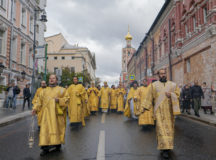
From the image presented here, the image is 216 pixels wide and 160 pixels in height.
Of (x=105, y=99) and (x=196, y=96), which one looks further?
(x=105, y=99)

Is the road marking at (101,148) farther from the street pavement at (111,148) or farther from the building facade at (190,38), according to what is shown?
the building facade at (190,38)

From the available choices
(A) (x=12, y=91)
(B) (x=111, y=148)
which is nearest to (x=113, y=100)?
(A) (x=12, y=91)

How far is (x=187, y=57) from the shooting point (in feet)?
70.7

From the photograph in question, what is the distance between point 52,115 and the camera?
16.3ft

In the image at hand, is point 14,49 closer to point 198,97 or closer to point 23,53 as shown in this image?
point 23,53

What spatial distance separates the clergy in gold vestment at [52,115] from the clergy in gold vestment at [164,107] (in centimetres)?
188

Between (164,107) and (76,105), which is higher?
(164,107)

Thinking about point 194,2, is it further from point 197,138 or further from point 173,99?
point 173,99

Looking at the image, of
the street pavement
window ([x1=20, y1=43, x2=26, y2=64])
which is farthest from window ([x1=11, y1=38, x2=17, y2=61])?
the street pavement

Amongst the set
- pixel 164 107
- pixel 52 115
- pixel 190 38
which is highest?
pixel 190 38

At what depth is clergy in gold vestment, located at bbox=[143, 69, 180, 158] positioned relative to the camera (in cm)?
468

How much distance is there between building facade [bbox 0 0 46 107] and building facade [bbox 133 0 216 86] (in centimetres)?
1427

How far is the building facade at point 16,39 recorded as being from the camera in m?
19.8

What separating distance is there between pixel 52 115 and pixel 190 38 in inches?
734
